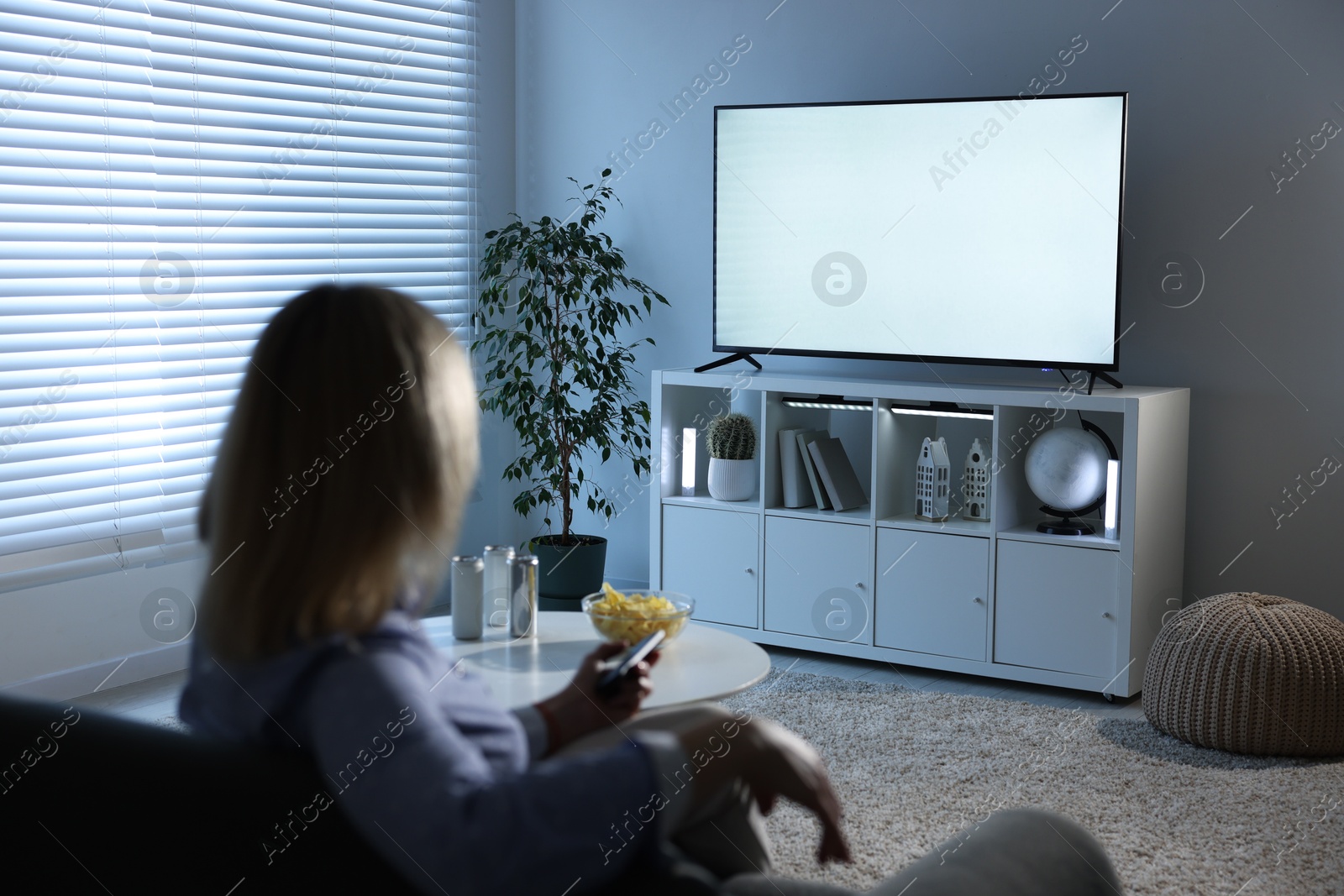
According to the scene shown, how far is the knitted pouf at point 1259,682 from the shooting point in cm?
305

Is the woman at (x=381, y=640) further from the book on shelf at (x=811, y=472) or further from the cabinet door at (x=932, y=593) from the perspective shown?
the book on shelf at (x=811, y=472)

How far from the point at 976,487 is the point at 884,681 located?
0.66m

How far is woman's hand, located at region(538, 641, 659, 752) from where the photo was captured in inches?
58.4

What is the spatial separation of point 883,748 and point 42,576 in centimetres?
240

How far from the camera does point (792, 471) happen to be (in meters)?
4.02

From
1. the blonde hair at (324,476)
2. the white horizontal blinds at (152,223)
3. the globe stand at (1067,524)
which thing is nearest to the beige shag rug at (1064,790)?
the globe stand at (1067,524)

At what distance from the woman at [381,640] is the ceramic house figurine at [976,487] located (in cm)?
284

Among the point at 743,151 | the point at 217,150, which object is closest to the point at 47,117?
the point at 217,150

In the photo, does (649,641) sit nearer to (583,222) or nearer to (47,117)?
(47,117)

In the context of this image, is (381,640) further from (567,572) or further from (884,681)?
(567,572)

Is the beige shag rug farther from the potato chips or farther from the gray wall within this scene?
the gray wall

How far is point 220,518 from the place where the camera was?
1005mm

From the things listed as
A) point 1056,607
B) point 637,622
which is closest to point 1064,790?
point 1056,607

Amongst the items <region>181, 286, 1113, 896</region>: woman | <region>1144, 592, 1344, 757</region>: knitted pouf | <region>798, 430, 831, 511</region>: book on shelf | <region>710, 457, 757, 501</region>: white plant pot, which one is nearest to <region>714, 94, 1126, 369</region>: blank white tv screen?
<region>798, 430, 831, 511</region>: book on shelf
